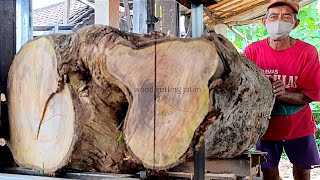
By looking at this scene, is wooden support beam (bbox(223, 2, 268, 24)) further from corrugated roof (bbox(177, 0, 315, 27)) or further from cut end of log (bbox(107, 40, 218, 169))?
cut end of log (bbox(107, 40, 218, 169))

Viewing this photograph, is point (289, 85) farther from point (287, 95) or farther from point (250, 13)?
point (250, 13)

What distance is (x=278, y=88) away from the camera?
2.70m

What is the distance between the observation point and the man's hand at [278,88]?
269 cm

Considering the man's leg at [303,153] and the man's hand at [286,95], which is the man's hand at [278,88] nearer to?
the man's hand at [286,95]

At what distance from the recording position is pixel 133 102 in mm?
1781

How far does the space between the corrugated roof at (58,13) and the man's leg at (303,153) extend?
16.7 ft

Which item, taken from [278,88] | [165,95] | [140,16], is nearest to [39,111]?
[165,95]

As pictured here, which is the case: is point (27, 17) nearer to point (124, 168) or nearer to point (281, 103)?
point (124, 168)

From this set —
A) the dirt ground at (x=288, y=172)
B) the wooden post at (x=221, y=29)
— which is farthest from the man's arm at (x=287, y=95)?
the wooden post at (x=221, y=29)

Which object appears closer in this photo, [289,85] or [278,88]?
[278,88]

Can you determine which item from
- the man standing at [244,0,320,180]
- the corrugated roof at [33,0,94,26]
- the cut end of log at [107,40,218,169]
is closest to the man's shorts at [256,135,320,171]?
the man standing at [244,0,320,180]

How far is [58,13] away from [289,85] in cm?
750

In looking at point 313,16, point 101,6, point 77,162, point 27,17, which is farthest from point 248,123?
point 313,16

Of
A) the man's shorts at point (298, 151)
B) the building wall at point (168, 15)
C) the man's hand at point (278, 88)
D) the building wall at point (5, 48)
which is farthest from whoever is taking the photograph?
the building wall at point (168, 15)
